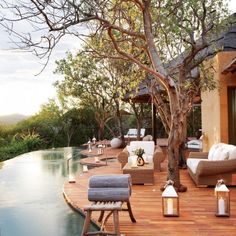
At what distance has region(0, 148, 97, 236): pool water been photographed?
657 centimetres

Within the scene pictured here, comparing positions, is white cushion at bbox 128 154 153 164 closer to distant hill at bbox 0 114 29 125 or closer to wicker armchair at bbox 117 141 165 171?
wicker armchair at bbox 117 141 165 171

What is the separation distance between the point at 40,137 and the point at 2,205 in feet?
55.2

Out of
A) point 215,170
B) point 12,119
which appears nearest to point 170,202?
point 215,170

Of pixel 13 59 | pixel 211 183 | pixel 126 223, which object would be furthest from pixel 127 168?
pixel 13 59

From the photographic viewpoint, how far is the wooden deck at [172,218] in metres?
5.96

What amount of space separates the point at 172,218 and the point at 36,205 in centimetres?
285

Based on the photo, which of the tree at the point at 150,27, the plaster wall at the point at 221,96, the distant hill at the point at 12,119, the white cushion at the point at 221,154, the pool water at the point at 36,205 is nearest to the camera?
the pool water at the point at 36,205

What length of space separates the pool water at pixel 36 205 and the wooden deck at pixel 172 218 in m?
0.38

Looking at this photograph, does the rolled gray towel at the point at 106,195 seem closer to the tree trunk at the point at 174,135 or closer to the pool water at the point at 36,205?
the pool water at the point at 36,205

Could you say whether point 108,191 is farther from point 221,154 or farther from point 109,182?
point 221,154

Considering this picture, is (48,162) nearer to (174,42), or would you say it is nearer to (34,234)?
(174,42)

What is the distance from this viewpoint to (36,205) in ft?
27.3

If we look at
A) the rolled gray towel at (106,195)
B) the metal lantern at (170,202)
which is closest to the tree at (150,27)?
the metal lantern at (170,202)

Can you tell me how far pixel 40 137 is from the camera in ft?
82.4
